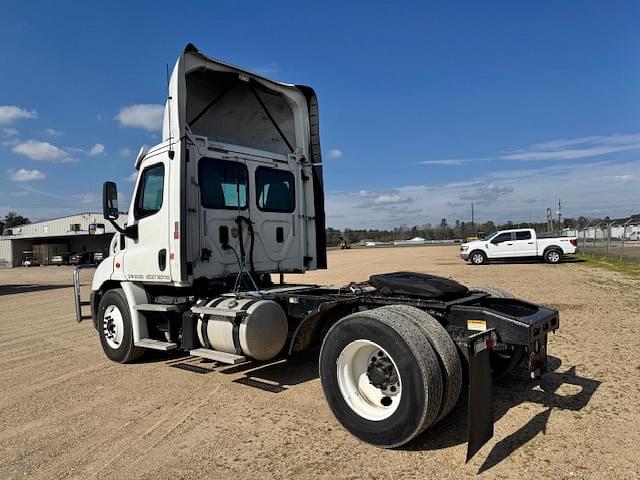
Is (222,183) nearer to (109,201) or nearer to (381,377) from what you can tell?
(109,201)

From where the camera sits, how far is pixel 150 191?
6715 mm

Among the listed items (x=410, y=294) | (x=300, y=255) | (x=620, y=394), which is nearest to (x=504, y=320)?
(x=410, y=294)

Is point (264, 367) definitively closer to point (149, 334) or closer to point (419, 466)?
point (149, 334)

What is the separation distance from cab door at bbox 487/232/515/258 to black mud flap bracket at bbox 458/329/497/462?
2456 centimetres

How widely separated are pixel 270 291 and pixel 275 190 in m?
1.74

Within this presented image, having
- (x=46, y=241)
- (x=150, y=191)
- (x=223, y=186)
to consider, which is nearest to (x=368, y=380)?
(x=223, y=186)

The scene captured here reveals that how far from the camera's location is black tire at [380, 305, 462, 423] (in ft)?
12.5

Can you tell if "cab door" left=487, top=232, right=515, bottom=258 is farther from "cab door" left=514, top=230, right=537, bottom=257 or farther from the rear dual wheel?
the rear dual wheel

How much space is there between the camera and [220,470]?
375 centimetres

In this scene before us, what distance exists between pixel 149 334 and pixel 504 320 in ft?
15.3

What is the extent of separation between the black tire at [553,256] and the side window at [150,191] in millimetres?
23642

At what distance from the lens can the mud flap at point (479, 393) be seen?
364 cm

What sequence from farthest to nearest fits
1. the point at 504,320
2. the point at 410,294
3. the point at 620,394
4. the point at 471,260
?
1. the point at 471,260
2. the point at 620,394
3. the point at 410,294
4. the point at 504,320

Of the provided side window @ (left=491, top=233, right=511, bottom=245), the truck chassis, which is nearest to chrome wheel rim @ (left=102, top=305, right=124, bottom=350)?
the truck chassis
